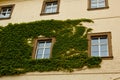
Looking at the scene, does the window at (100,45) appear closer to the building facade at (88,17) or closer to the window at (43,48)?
the building facade at (88,17)

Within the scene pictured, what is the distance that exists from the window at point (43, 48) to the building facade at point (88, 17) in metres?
1.32

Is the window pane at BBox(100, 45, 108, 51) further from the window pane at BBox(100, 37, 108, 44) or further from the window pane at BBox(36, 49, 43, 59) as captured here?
the window pane at BBox(36, 49, 43, 59)

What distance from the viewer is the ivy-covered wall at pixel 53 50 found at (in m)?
12.2

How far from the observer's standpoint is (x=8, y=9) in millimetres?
17000

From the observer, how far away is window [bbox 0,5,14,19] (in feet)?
53.8

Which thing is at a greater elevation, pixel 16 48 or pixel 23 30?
pixel 23 30

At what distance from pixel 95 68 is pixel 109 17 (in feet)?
11.7

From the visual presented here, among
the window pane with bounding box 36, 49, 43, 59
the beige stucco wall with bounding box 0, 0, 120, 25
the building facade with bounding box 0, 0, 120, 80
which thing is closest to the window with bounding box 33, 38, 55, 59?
the window pane with bounding box 36, 49, 43, 59

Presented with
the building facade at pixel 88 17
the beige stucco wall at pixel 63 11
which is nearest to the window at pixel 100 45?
the building facade at pixel 88 17

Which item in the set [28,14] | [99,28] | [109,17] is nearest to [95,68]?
[99,28]

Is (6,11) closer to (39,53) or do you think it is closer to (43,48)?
(43,48)

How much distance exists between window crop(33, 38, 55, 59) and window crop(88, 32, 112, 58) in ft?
7.17

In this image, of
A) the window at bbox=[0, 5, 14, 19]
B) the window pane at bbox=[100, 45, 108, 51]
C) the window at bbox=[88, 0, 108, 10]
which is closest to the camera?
the window pane at bbox=[100, 45, 108, 51]

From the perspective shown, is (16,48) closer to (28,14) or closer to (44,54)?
(44,54)
